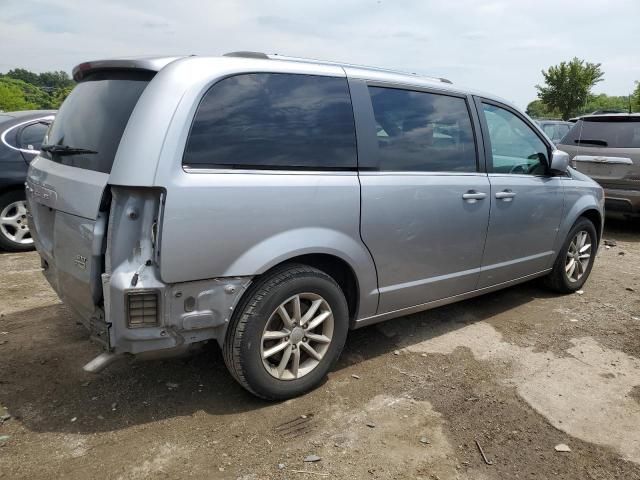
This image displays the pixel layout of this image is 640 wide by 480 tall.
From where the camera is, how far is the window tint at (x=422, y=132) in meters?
3.22

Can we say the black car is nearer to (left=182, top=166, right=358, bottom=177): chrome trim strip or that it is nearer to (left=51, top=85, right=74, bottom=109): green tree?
(left=51, top=85, right=74, bottom=109): green tree

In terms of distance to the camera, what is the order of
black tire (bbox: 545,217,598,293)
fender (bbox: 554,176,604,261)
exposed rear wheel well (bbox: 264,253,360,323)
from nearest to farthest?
exposed rear wheel well (bbox: 264,253,360,323)
fender (bbox: 554,176,604,261)
black tire (bbox: 545,217,598,293)

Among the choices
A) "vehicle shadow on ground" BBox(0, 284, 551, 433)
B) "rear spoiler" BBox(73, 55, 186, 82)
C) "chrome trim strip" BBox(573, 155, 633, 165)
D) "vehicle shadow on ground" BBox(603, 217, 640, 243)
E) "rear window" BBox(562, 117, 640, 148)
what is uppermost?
"rear spoiler" BBox(73, 55, 186, 82)

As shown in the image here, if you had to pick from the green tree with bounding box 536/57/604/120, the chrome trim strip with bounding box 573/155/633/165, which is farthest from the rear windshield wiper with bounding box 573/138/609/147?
the green tree with bounding box 536/57/604/120

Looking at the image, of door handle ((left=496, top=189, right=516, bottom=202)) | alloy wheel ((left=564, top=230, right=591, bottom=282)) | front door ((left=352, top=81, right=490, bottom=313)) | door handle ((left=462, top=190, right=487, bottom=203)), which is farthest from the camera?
alloy wheel ((left=564, top=230, right=591, bottom=282))

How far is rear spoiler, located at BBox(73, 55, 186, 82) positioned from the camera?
259 centimetres

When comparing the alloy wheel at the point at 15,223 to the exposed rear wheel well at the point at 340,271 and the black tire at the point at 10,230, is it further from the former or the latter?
the exposed rear wheel well at the point at 340,271

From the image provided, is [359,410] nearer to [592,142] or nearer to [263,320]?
[263,320]

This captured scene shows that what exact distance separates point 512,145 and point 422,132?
45.8 inches

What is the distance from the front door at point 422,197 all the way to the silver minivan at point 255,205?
11mm

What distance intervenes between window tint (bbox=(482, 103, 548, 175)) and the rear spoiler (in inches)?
96.2

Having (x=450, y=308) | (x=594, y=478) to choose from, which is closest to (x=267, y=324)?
(x=594, y=478)

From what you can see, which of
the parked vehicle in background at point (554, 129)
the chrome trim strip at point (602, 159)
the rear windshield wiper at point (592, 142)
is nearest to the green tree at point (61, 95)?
the chrome trim strip at point (602, 159)

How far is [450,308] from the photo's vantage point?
4.57 m
